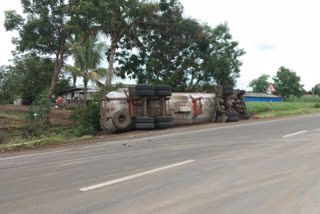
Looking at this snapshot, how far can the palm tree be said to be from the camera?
80.8ft

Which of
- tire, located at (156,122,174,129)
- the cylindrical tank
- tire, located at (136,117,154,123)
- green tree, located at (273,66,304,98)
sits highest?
green tree, located at (273,66,304,98)

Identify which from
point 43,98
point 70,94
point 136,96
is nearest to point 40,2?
point 43,98

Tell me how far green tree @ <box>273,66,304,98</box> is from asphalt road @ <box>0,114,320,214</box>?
146 ft

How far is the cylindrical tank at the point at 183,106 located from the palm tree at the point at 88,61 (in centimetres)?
1315

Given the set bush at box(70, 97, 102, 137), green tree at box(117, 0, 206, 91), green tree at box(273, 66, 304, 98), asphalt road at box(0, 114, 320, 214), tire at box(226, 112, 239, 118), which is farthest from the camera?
green tree at box(273, 66, 304, 98)

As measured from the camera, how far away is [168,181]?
4.28m

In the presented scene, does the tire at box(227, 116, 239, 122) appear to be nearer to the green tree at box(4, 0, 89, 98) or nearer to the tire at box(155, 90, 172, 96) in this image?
the tire at box(155, 90, 172, 96)

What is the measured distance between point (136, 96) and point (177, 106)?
96.9 inches

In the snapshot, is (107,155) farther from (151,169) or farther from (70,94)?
(70,94)

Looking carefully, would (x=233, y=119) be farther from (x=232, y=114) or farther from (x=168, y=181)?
(x=168, y=181)

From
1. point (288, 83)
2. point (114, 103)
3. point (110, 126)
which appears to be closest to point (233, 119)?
point (114, 103)

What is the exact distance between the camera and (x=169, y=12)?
66.3ft

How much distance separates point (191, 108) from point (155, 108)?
2.28m

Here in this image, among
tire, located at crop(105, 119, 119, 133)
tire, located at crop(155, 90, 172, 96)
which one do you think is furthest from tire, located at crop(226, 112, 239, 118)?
→ tire, located at crop(105, 119, 119, 133)
